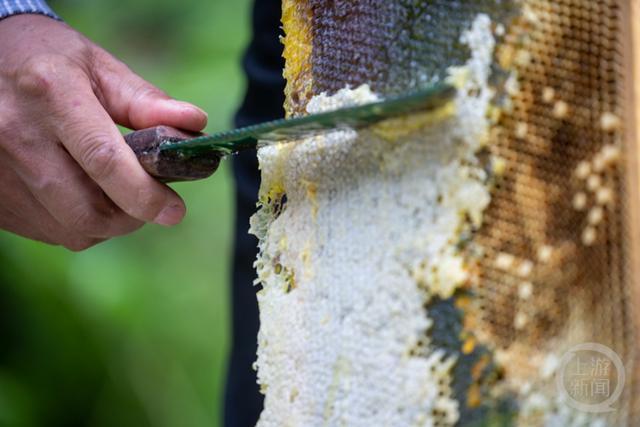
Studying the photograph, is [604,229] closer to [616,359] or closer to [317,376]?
[616,359]

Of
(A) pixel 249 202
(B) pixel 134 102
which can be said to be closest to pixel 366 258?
(B) pixel 134 102

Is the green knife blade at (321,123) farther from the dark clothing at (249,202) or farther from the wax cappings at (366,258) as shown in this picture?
the dark clothing at (249,202)

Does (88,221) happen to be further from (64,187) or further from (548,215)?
(548,215)

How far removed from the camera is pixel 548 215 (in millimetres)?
492

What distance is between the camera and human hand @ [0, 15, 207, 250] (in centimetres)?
69

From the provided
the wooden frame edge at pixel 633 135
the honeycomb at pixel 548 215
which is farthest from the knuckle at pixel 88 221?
the wooden frame edge at pixel 633 135

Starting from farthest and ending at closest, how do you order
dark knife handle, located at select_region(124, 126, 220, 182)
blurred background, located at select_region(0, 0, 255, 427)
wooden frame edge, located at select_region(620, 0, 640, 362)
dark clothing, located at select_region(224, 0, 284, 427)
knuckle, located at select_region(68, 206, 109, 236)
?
1. blurred background, located at select_region(0, 0, 255, 427)
2. dark clothing, located at select_region(224, 0, 284, 427)
3. knuckle, located at select_region(68, 206, 109, 236)
4. dark knife handle, located at select_region(124, 126, 220, 182)
5. wooden frame edge, located at select_region(620, 0, 640, 362)

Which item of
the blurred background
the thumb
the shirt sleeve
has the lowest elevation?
the blurred background

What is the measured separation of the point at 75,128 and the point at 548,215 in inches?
17.6

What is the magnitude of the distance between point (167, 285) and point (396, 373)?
161 cm

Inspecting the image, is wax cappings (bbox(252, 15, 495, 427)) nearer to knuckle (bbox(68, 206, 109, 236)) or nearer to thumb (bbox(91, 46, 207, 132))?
thumb (bbox(91, 46, 207, 132))

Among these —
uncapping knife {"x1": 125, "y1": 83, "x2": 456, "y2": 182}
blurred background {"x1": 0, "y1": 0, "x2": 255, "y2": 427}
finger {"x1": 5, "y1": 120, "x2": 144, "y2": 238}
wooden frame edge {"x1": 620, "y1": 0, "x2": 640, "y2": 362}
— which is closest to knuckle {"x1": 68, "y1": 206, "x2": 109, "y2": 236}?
finger {"x1": 5, "y1": 120, "x2": 144, "y2": 238}

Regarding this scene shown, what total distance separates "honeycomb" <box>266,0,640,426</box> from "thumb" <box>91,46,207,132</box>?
31 centimetres

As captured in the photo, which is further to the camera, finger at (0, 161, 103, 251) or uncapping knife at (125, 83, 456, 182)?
finger at (0, 161, 103, 251)
